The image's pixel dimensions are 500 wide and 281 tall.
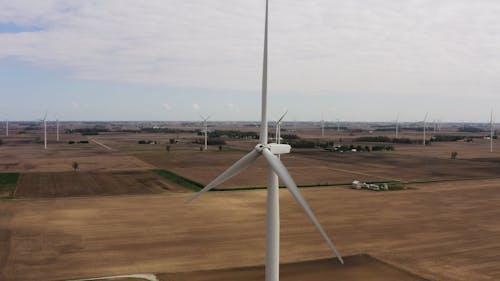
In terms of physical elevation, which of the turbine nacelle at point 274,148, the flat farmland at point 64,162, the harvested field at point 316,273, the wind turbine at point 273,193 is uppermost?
the turbine nacelle at point 274,148

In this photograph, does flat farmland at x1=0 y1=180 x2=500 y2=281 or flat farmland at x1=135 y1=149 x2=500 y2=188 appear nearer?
flat farmland at x1=0 y1=180 x2=500 y2=281

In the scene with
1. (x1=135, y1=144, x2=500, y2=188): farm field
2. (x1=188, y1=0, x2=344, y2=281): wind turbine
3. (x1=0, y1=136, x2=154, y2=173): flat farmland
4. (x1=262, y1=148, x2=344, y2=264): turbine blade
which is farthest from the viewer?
(x1=0, y1=136, x2=154, y2=173): flat farmland

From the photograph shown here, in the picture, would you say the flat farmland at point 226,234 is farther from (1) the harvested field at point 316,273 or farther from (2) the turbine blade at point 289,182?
(2) the turbine blade at point 289,182

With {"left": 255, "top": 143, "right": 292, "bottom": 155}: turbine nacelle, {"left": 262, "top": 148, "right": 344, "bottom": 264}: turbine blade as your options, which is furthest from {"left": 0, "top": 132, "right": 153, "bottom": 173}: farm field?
{"left": 262, "top": 148, "right": 344, "bottom": 264}: turbine blade

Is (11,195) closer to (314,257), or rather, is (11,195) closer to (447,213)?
(314,257)

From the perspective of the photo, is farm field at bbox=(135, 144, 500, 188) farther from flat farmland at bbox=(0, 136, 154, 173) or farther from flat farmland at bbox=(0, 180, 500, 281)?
flat farmland at bbox=(0, 180, 500, 281)

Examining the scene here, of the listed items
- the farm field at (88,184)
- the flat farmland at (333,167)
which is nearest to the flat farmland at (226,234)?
the farm field at (88,184)

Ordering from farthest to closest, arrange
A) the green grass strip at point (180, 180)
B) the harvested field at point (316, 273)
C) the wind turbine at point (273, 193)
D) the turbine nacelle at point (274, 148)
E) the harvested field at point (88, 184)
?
the green grass strip at point (180, 180) → the harvested field at point (88, 184) → the harvested field at point (316, 273) → the turbine nacelle at point (274, 148) → the wind turbine at point (273, 193)

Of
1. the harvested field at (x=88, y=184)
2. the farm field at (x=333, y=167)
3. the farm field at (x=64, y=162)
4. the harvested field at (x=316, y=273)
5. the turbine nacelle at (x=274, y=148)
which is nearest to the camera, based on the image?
the turbine nacelle at (x=274, y=148)

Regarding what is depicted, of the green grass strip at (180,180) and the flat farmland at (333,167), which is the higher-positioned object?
the flat farmland at (333,167)
